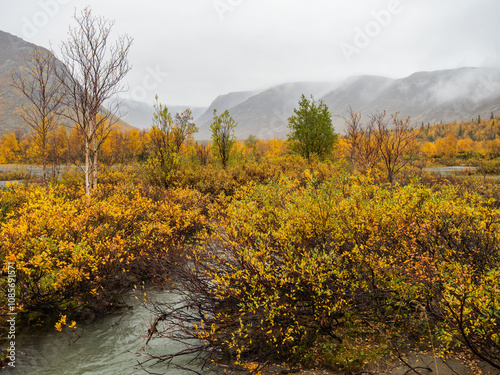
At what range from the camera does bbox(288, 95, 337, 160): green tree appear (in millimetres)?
20812

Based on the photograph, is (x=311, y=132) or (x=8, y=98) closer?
(x=311, y=132)

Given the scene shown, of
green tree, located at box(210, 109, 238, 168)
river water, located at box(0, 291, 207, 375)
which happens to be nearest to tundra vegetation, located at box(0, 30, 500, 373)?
river water, located at box(0, 291, 207, 375)

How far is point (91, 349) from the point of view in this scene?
14.1 feet

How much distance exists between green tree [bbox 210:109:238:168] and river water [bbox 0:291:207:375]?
13.5 metres

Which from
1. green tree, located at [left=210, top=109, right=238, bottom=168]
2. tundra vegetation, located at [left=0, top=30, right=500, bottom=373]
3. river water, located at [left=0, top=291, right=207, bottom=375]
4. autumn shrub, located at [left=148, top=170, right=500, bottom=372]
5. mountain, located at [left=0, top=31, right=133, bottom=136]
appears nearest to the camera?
tundra vegetation, located at [left=0, top=30, right=500, bottom=373]

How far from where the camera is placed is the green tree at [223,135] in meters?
17.0

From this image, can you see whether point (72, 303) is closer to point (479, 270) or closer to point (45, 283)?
point (45, 283)

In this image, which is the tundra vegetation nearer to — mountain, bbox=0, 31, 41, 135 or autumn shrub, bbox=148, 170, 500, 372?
autumn shrub, bbox=148, 170, 500, 372

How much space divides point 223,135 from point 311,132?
743 cm

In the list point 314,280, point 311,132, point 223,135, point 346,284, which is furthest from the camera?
point 311,132

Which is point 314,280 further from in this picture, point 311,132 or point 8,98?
point 8,98

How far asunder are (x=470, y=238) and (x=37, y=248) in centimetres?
723

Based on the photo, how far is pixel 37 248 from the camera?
4.52 meters

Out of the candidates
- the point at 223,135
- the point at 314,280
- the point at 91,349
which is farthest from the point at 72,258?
the point at 223,135
